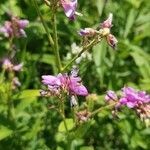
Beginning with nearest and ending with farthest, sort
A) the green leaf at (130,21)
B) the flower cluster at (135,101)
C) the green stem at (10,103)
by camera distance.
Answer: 1. the flower cluster at (135,101)
2. the green stem at (10,103)
3. the green leaf at (130,21)

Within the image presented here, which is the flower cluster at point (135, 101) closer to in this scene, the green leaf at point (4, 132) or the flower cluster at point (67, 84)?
the flower cluster at point (67, 84)

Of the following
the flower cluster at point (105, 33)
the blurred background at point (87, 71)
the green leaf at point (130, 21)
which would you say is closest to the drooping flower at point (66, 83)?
the flower cluster at point (105, 33)

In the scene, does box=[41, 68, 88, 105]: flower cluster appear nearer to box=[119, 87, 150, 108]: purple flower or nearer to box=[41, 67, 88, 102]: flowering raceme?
box=[41, 67, 88, 102]: flowering raceme

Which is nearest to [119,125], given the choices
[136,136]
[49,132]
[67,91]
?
[136,136]

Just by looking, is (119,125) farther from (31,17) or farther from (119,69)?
(31,17)

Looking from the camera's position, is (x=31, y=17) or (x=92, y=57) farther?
(x=31, y=17)
